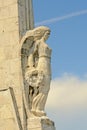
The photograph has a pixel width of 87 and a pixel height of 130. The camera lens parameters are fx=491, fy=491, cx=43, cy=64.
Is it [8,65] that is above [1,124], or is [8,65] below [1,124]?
above

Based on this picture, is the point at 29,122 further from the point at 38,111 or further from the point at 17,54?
the point at 17,54

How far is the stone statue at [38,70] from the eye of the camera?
15.8 metres

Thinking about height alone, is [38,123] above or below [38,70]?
below

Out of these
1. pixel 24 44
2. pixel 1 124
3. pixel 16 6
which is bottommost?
pixel 1 124

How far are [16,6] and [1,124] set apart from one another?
394 cm

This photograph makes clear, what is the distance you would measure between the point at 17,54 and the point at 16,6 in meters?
1.62

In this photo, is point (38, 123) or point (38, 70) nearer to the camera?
point (38, 123)

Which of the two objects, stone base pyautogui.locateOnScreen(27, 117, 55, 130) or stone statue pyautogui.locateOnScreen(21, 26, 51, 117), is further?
stone statue pyautogui.locateOnScreen(21, 26, 51, 117)

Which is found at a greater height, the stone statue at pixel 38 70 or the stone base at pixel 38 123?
the stone statue at pixel 38 70

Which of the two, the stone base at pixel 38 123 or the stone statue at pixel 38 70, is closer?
the stone base at pixel 38 123

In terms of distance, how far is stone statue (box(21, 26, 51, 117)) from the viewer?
52.0ft

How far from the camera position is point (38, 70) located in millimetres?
15922

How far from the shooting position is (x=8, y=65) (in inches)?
636

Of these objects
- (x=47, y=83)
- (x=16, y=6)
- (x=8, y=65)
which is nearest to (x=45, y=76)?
(x=47, y=83)
